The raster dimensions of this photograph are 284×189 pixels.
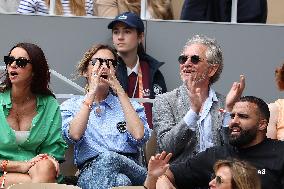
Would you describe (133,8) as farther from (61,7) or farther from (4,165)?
(4,165)

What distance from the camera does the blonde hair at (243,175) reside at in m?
7.26

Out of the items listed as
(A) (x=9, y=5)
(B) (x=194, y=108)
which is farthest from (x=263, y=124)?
(A) (x=9, y=5)

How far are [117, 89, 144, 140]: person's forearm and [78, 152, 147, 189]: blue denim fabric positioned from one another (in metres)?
0.25

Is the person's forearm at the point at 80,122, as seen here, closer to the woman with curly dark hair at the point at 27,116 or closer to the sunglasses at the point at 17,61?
the woman with curly dark hair at the point at 27,116

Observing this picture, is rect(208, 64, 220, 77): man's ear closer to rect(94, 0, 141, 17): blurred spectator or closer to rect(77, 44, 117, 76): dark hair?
rect(77, 44, 117, 76): dark hair

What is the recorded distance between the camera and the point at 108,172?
823cm

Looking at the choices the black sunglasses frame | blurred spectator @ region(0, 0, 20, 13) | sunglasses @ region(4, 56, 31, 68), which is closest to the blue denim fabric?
sunglasses @ region(4, 56, 31, 68)

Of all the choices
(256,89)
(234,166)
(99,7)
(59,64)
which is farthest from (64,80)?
(234,166)

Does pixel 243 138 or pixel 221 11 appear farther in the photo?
pixel 221 11

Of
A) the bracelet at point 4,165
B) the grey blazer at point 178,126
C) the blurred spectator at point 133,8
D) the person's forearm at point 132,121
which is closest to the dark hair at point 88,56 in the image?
the person's forearm at point 132,121

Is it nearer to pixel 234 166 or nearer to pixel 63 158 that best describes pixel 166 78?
pixel 63 158

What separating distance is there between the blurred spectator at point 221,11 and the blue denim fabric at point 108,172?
2.72 meters

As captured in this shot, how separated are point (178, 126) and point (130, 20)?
1.94 metres

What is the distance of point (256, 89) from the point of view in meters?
10.6
